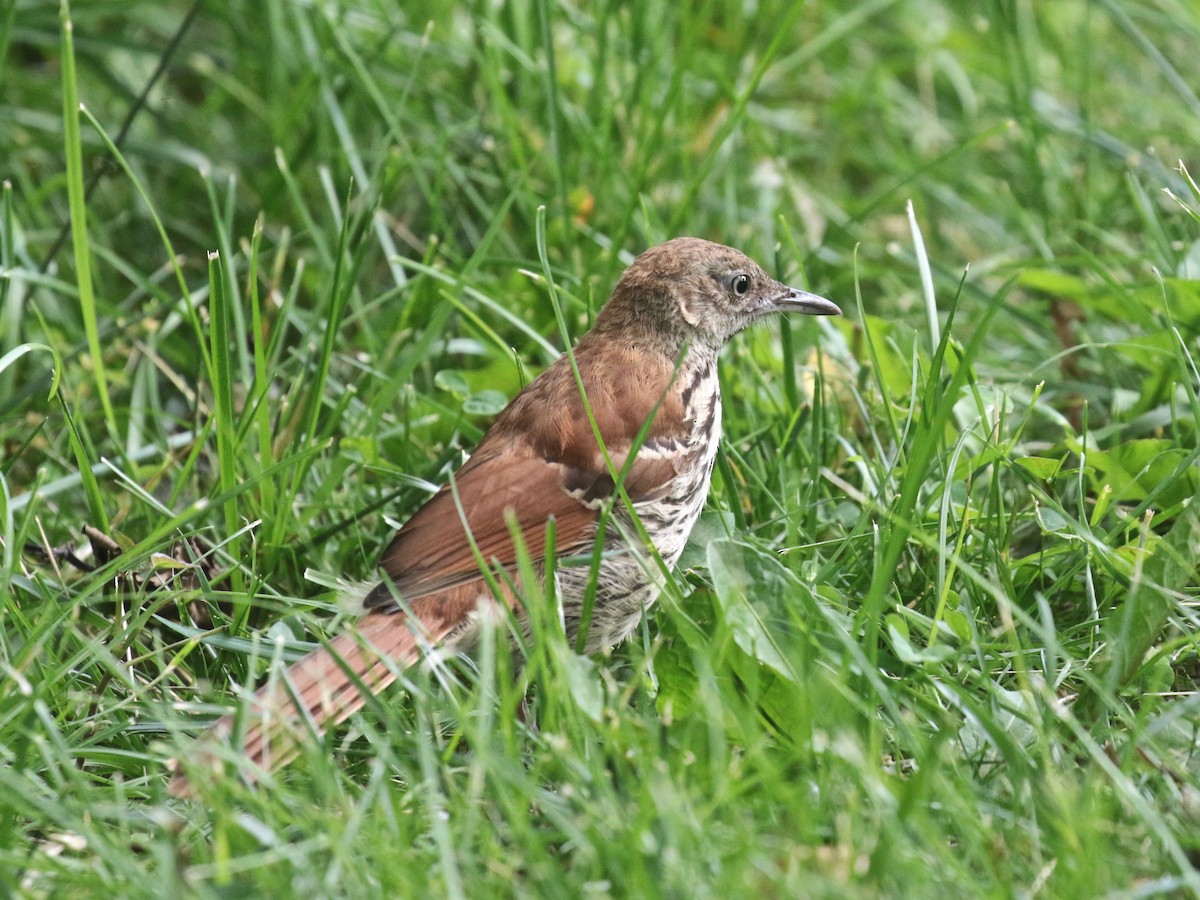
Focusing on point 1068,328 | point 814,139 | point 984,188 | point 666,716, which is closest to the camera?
point 666,716

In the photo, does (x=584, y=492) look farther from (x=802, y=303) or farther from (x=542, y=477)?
(x=802, y=303)

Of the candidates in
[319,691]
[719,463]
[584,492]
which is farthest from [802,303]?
[319,691]

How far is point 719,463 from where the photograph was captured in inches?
148

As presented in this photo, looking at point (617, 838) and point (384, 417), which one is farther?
point (384, 417)

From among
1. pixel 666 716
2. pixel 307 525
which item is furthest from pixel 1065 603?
pixel 307 525

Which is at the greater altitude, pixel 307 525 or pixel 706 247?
pixel 706 247

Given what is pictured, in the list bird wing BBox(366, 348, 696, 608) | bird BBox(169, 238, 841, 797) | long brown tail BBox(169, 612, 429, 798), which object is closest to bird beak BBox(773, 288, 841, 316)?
bird BBox(169, 238, 841, 797)

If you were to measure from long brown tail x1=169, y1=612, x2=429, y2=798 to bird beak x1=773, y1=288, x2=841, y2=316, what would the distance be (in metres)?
1.40

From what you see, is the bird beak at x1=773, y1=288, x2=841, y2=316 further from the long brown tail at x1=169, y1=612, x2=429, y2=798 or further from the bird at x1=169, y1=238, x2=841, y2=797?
the long brown tail at x1=169, y1=612, x2=429, y2=798

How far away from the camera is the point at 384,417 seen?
4250 millimetres

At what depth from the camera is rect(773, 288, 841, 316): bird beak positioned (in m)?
4.06

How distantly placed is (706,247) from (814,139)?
7.18 feet

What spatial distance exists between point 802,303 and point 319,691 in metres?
1.80

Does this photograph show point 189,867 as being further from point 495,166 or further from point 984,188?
point 984,188
